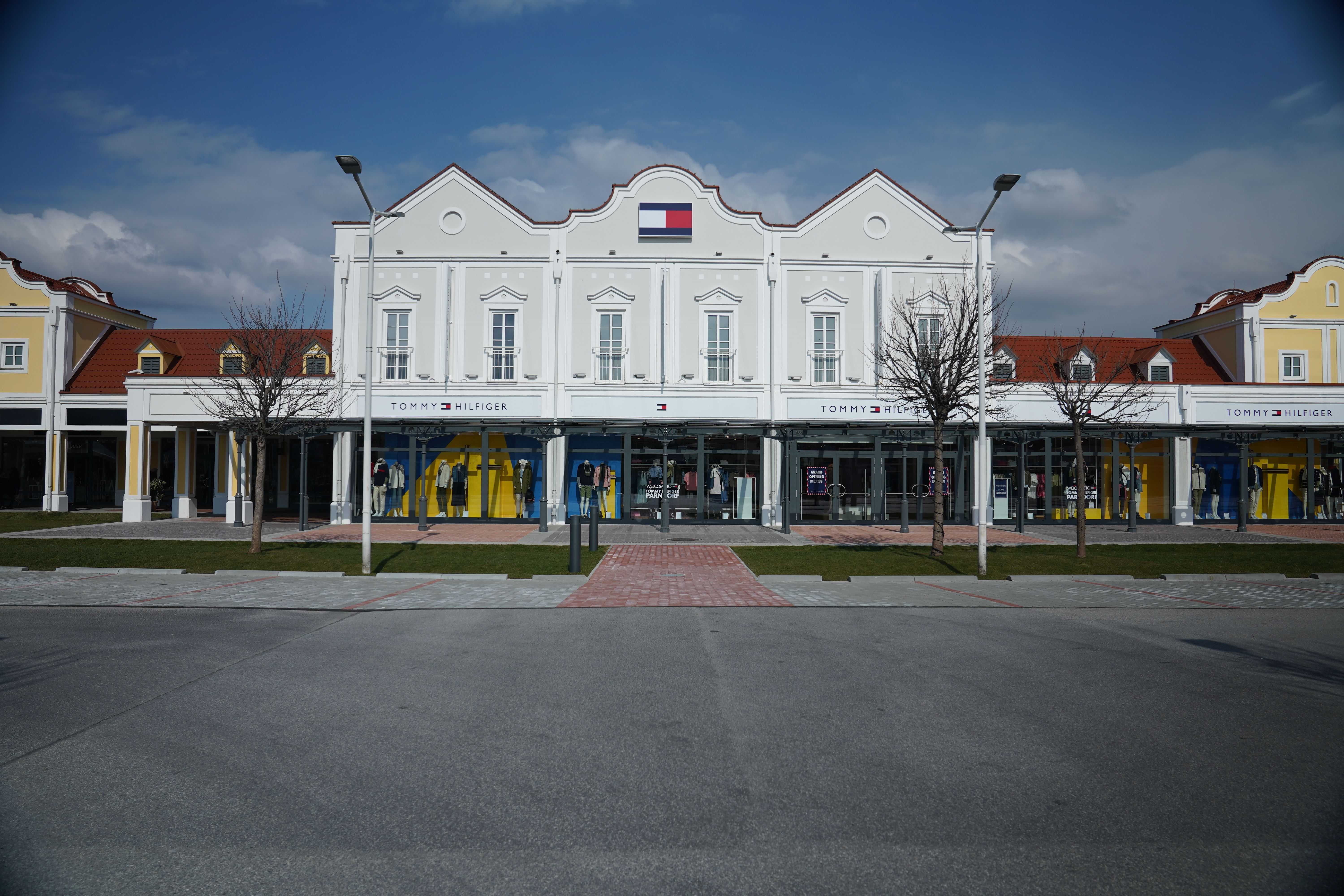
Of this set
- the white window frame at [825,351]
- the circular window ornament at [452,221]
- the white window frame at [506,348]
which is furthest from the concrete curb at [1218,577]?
the circular window ornament at [452,221]

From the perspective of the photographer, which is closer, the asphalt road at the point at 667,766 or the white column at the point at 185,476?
the asphalt road at the point at 667,766

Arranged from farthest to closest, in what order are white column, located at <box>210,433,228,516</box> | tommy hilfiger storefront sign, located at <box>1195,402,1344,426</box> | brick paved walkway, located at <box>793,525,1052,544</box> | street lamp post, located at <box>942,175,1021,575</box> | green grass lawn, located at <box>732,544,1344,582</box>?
white column, located at <box>210,433,228,516</box> < tommy hilfiger storefront sign, located at <box>1195,402,1344,426</box> < brick paved walkway, located at <box>793,525,1052,544</box> < green grass lawn, located at <box>732,544,1344,582</box> < street lamp post, located at <box>942,175,1021,575</box>

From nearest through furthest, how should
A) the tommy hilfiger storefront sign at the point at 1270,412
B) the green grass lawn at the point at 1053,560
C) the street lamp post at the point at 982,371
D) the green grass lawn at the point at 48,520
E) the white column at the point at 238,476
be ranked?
1. the street lamp post at the point at 982,371
2. the green grass lawn at the point at 1053,560
3. the green grass lawn at the point at 48,520
4. the white column at the point at 238,476
5. the tommy hilfiger storefront sign at the point at 1270,412

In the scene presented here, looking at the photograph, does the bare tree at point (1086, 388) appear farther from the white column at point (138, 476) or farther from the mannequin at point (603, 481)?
the white column at point (138, 476)

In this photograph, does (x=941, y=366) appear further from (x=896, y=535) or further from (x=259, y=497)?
(x=259, y=497)

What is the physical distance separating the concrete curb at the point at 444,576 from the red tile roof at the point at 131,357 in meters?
18.4

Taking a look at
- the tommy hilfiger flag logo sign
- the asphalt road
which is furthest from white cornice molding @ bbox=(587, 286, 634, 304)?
the asphalt road

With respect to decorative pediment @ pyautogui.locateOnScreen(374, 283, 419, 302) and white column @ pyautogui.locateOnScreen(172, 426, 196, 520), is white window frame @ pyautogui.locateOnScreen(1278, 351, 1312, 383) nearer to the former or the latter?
decorative pediment @ pyautogui.locateOnScreen(374, 283, 419, 302)

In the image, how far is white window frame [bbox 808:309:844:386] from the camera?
89.3ft

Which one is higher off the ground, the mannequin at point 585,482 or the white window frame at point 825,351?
Answer: the white window frame at point 825,351

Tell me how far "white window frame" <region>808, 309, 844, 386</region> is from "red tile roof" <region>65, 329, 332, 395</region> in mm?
18432

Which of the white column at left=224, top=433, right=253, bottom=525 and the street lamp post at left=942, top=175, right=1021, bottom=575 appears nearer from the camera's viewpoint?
the street lamp post at left=942, top=175, right=1021, bottom=575

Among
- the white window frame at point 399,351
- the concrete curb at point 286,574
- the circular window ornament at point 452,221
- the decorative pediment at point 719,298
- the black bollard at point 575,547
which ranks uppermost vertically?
the circular window ornament at point 452,221

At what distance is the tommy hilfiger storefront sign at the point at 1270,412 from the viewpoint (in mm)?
28125
